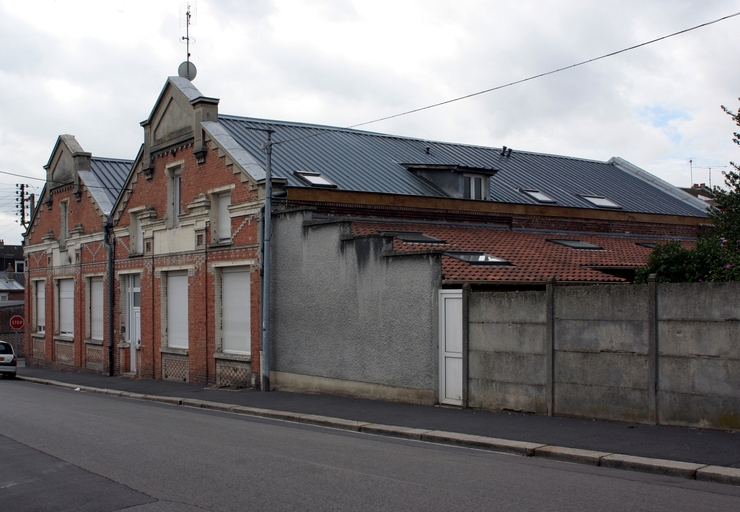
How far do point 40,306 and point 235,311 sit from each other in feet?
61.8

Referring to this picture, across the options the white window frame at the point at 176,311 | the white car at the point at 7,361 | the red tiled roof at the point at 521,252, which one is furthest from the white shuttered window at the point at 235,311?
the white car at the point at 7,361

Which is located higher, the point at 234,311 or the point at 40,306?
the point at 234,311

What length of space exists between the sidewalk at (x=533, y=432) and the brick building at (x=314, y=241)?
1101 millimetres

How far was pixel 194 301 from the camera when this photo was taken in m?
23.0

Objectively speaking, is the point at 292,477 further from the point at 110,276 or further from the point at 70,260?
the point at 70,260

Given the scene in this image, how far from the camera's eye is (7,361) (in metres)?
29.7

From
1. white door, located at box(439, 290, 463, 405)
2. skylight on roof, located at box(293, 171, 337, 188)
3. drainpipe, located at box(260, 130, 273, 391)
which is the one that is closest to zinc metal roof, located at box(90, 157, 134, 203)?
skylight on roof, located at box(293, 171, 337, 188)

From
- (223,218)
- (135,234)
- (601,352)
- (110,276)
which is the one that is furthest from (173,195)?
(601,352)

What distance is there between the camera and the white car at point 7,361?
97.1ft

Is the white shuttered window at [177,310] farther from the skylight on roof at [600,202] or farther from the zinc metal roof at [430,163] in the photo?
the skylight on roof at [600,202]

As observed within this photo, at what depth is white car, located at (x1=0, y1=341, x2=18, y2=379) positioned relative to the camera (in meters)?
29.6

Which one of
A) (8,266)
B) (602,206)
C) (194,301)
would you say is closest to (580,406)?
(194,301)

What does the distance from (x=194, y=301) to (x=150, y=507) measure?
16.0 m

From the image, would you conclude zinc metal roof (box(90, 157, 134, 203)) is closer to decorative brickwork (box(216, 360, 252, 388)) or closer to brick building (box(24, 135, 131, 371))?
brick building (box(24, 135, 131, 371))
